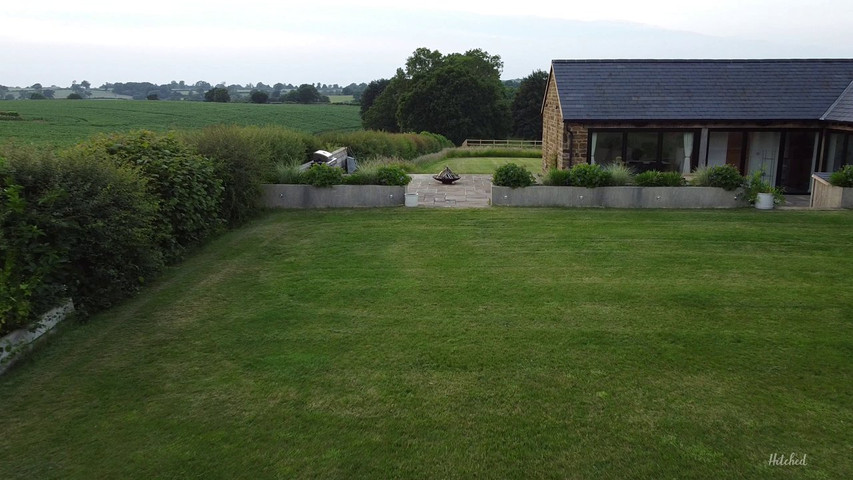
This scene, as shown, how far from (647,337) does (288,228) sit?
24.2 ft

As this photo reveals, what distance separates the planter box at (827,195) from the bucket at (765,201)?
1.42m

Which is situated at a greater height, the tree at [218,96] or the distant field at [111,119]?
the tree at [218,96]

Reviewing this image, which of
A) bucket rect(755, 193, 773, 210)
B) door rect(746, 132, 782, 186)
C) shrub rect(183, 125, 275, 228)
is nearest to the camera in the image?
shrub rect(183, 125, 275, 228)

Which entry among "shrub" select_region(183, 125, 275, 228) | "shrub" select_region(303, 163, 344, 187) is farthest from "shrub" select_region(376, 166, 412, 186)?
"shrub" select_region(183, 125, 275, 228)

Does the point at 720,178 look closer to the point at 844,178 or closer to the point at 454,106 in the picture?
the point at 844,178

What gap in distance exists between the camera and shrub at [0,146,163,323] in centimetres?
621

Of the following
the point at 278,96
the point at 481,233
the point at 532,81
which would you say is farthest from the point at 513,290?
the point at 278,96

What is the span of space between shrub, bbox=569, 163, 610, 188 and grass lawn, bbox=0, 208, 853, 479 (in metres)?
4.25

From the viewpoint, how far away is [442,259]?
9.52 meters

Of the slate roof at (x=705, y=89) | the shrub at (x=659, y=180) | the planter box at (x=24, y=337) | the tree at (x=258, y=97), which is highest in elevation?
the tree at (x=258, y=97)

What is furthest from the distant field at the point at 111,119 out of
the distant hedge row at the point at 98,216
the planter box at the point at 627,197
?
the planter box at the point at 627,197

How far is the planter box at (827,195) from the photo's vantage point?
44.1 feet

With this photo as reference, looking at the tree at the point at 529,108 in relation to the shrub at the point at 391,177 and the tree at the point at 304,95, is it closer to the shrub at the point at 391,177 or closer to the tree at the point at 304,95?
the shrub at the point at 391,177

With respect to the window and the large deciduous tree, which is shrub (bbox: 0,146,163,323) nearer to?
the window
